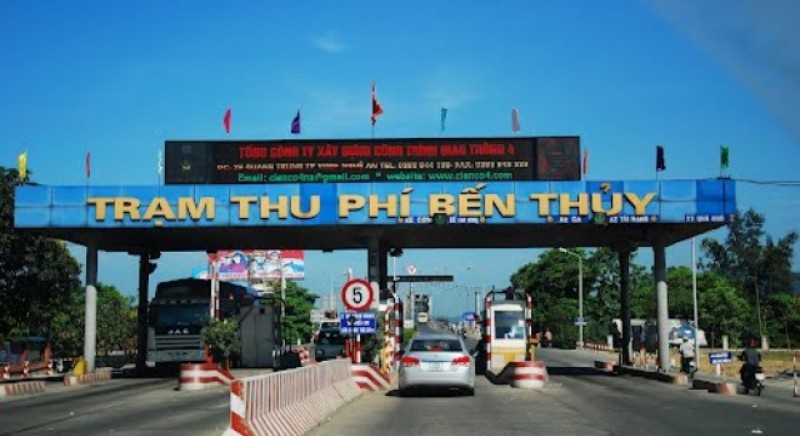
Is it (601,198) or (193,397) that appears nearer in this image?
(193,397)

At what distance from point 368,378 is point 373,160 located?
1026 centimetres

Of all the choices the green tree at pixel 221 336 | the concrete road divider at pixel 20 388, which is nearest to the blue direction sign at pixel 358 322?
the green tree at pixel 221 336

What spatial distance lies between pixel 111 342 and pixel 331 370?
2114 inches

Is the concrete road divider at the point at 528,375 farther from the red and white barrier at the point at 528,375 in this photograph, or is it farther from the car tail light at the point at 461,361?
the car tail light at the point at 461,361

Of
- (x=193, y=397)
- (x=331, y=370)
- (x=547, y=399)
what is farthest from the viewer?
(x=193, y=397)

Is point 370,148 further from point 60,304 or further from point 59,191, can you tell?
point 60,304

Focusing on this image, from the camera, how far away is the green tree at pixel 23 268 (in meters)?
36.7

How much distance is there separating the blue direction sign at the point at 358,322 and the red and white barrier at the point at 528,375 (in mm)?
4643

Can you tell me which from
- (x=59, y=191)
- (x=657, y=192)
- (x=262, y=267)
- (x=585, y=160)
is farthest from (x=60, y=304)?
(x=262, y=267)

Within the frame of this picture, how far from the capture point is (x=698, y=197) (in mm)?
31688

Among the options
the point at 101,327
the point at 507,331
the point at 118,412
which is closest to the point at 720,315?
the point at 101,327

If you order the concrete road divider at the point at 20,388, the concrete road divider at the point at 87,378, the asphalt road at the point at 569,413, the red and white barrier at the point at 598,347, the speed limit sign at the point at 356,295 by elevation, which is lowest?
the red and white barrier at the point at 598,347

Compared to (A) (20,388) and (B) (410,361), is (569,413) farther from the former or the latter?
(A) (20,388)

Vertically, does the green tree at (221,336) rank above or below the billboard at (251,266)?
below
